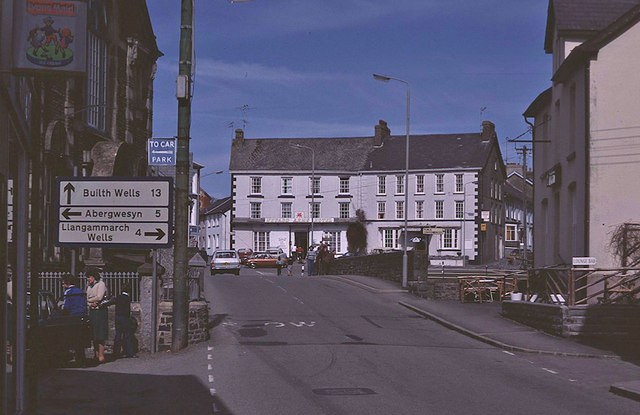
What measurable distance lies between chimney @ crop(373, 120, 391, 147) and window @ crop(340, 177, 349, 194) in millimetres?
4678

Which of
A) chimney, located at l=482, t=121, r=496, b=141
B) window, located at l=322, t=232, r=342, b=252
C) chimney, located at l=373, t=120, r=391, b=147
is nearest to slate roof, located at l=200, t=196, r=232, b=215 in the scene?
window, located at l=322, t=232, r=342, b=252

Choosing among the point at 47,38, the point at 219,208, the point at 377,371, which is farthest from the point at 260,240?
the point at 47,38

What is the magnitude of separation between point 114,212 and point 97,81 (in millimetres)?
10550

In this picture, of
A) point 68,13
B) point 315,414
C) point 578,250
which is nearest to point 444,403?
point 315,414

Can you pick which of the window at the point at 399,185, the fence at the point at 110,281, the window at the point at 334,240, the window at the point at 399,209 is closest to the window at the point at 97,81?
the fence at the point at 110,281

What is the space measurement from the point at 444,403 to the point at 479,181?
71911mm

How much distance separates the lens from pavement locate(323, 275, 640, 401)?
18.6m

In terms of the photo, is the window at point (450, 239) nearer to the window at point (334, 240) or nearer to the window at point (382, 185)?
the window at point (382, 185)

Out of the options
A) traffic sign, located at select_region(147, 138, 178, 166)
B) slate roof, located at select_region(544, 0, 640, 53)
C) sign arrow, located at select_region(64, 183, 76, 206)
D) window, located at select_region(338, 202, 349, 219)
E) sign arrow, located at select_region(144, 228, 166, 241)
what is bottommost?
sign arrow, located at select_region(144, 228, 166, 241)

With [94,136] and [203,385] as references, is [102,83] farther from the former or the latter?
[203,385]

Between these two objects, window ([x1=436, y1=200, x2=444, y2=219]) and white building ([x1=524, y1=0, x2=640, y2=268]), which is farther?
window ([x1=436, y1=200, x2=444, y2=219])

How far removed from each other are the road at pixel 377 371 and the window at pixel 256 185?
6097 centimetres

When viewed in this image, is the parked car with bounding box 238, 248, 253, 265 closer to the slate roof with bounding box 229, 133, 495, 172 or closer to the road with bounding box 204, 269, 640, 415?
the slate roof with bounding box 229, 133, 495, 172

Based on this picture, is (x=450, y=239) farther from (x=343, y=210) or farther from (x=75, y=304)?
(x=75, y=304)
